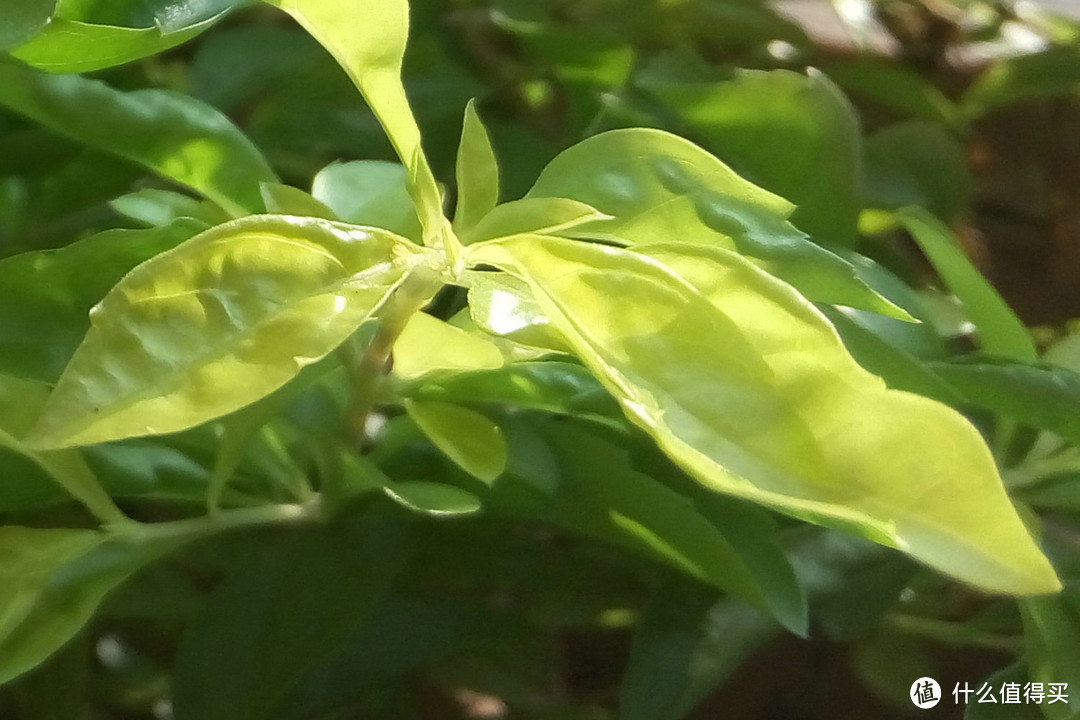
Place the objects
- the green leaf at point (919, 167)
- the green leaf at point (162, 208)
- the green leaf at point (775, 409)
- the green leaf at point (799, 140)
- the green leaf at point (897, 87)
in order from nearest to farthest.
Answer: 1. the green leaf at point (775, 409)
2. the green leaf at point (162, 208)
3. the green leaf at point (799, 140)
4. the green leaf at point (919, 167)
5. the green leaf at point (897, 87)

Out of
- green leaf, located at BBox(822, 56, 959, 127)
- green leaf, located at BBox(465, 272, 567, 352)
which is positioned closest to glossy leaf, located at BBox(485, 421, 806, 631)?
green leaf, located at BBox(465, 272, 567, 352)

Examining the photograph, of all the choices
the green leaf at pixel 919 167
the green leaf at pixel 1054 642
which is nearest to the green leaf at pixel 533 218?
the green leaf at pixel 1054 642

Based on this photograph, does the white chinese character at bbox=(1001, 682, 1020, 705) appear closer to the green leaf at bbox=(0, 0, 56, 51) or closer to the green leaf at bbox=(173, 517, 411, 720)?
the green leaf at bbox=(173, 517, 411, 720)

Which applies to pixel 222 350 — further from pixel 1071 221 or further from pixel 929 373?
pixel 1071 221

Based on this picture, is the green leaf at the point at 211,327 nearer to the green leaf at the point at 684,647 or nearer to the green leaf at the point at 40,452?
the green leaf at the point at 40,452

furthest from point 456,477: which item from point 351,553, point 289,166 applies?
point 289,166

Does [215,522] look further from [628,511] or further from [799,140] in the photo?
[799,140]

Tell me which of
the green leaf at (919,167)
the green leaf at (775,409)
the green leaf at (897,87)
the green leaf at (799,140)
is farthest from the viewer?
the green leaf at (897,87)
